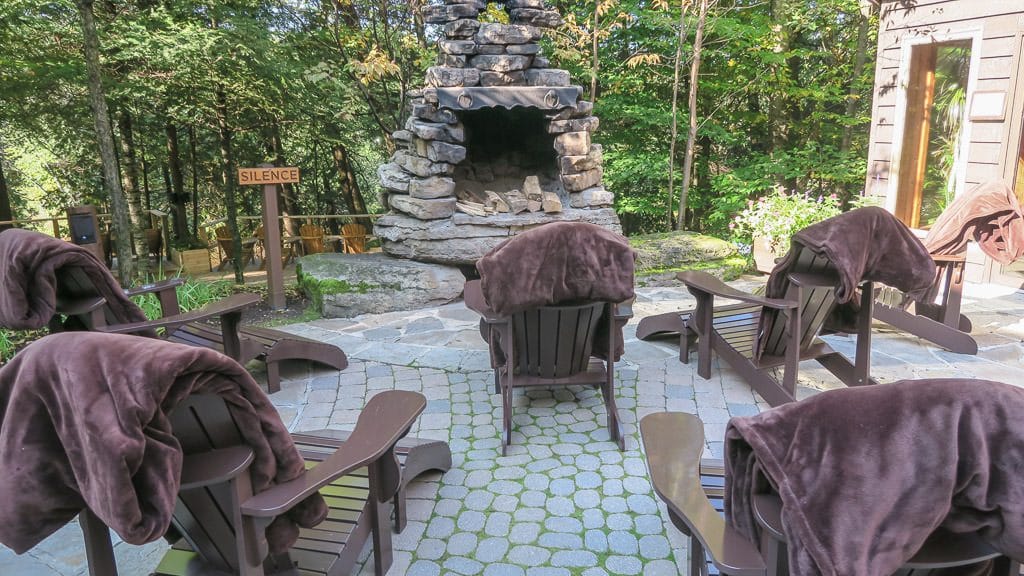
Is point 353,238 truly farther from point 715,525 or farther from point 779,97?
point 715,525

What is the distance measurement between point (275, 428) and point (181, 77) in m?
7.71

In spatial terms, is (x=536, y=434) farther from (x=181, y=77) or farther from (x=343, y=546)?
(x=181, y=77)

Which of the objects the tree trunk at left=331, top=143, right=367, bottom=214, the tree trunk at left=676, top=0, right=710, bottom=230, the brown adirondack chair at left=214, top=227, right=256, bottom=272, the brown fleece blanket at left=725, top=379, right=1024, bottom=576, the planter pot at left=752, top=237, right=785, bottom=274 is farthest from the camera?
the tree trunk at left=331, top=143, right=367, bottom=214

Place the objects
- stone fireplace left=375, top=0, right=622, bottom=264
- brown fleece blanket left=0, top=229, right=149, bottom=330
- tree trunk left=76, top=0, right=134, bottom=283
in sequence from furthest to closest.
Result: stone fireplace left=375, top=0, right=622, bottom=264, tree trunk left=76, top=0, right=134, bottom=283, brown fleece blanket left=0, top=229, right=149, bottom=330

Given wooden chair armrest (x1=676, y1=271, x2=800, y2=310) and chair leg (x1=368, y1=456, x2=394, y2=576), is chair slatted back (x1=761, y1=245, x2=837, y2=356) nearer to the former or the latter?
wooden chair armrest (x1=676, y1=271, x2=800, y2=310)

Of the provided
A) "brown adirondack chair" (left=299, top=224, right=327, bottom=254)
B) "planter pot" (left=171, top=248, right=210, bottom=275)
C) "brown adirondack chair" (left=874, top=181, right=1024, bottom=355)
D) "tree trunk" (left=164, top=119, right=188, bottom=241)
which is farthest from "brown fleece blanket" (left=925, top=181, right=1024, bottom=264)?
"tree trunk" (left=164, top=119, right=188, bottom=241)

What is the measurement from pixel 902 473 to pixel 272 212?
211 inches

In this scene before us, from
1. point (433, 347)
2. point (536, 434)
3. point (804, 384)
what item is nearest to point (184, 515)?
point (536, 434)

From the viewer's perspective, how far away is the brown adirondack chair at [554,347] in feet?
10.4

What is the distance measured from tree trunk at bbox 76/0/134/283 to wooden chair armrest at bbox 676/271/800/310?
4918mm

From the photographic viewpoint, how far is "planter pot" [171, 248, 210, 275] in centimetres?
1074

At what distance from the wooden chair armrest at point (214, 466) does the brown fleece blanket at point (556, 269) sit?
5.13 ft

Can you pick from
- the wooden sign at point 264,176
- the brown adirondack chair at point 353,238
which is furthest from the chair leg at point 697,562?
the brown adirondack chair at point 353,238

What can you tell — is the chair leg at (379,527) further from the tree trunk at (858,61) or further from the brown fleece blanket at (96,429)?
the tree trunk at (858,61)
